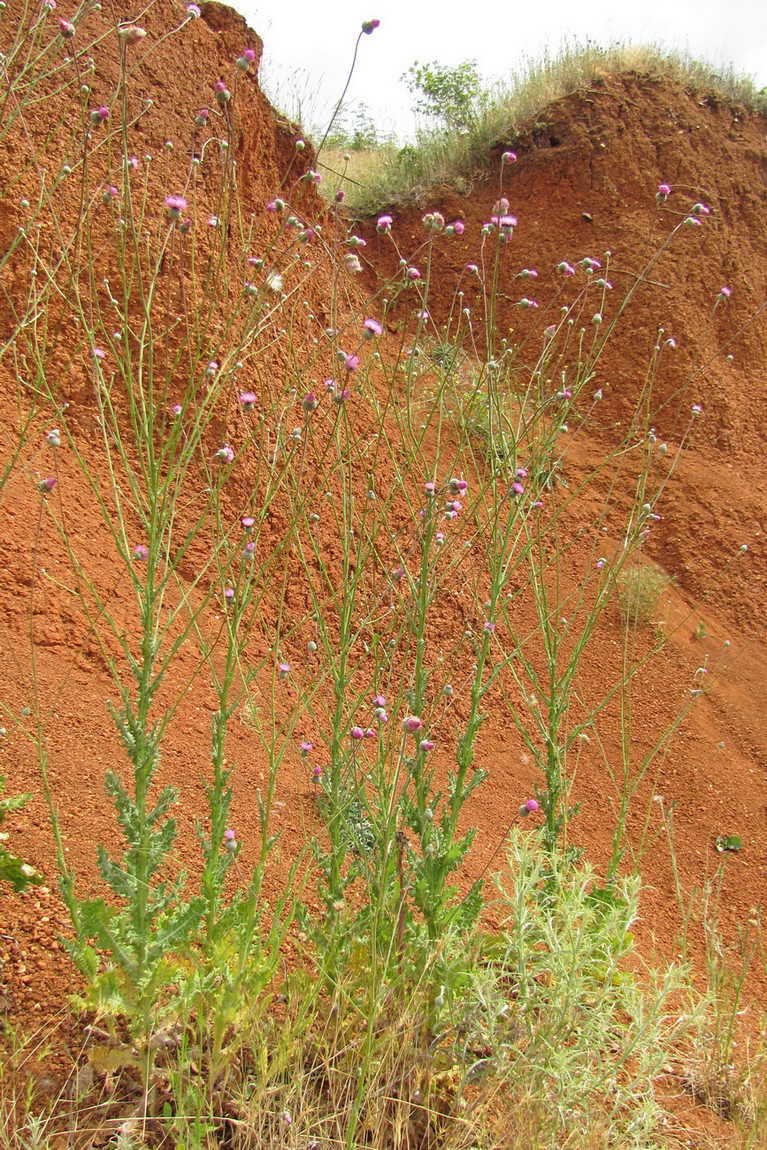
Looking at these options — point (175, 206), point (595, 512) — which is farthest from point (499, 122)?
point (175, 206)

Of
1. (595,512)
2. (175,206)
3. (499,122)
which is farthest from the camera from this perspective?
(499,122)

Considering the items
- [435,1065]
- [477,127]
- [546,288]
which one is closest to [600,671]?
[435,1065]

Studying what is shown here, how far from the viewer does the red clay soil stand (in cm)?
260

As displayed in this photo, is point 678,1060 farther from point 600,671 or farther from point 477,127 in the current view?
point 477,127

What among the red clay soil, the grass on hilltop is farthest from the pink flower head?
the grass on hilltop

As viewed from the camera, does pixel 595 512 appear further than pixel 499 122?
No

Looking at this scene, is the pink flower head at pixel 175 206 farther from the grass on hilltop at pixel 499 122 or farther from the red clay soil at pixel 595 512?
the grass on hilltop at pixel 499 122

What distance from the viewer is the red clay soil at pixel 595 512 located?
2.60 metres

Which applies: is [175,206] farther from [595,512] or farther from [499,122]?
[499,122]

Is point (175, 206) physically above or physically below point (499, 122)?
below

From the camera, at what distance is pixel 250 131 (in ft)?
18.6

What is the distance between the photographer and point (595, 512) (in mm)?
5887

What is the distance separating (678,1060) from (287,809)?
4.92 ft

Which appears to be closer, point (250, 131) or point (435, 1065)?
point (435, 1065)
